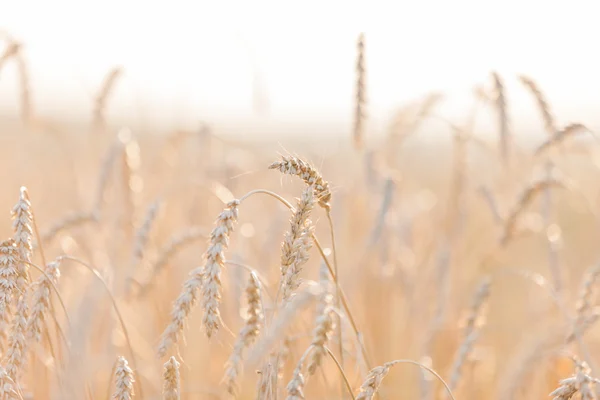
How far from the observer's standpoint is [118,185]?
310 cm

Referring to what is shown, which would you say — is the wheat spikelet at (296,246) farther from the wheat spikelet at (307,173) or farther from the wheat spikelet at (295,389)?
the wheat spikelet at (295,389)

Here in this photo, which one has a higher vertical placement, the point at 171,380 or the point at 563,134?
the point at 563,134

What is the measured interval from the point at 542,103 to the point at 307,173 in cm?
150

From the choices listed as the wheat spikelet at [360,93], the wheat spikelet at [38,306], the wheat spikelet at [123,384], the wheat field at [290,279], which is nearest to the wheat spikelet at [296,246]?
the wheat field at [290,279]

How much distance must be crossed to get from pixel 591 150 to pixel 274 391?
2.57 metres

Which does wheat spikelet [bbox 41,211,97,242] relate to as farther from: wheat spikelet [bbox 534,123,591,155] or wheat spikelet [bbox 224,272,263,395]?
wheat spikelet [bbox 534,123,591,155]

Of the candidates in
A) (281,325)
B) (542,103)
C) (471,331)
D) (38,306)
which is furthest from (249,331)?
(542,103)

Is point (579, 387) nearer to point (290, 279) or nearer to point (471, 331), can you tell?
point (290, 279)

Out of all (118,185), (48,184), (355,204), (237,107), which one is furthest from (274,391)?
(237,107)

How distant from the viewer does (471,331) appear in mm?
2189

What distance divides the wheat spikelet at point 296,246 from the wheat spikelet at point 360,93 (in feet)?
2.44

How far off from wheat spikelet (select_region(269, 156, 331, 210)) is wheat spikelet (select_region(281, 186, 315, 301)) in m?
0.05

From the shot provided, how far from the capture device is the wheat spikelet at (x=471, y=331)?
2105 mm

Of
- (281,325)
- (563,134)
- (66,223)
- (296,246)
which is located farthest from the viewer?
(66,223)
